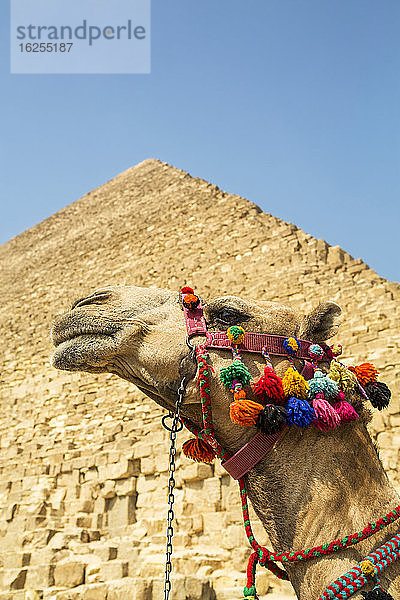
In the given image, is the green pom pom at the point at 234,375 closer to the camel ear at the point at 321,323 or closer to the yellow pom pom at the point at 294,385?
the yellow pom pom at the point at 294,385

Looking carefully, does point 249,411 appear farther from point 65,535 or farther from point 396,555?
point 65,535

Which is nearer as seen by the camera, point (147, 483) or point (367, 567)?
point (367, 567)

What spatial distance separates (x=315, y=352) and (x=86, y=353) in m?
0.76

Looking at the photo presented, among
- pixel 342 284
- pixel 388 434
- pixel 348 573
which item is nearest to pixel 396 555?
pixel 348 573

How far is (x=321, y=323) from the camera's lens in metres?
1.91

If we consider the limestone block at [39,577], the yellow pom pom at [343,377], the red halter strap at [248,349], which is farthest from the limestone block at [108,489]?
the yellow pom pom at [343,377]

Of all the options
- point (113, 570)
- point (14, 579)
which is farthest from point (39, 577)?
point (113, 570)

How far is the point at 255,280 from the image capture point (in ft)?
54.5

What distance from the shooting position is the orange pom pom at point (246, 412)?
1683 millimetres

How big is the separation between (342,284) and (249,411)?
12.4 meters

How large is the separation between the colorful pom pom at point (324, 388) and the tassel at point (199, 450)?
0.44m

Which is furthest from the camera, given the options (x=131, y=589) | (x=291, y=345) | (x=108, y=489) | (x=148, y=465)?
(x=108, y=489)

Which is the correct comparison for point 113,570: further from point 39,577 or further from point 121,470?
point 121,470

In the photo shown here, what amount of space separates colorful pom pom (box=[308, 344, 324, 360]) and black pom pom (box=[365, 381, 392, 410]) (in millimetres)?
209
